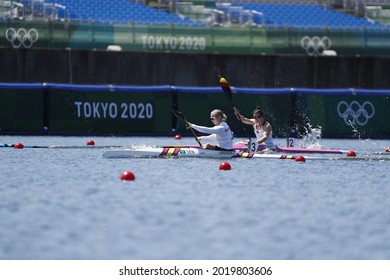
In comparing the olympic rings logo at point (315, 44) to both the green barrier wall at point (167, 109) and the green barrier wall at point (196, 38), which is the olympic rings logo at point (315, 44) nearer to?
the green barrier wall at point (196, 38)

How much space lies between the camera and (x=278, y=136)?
34188mm

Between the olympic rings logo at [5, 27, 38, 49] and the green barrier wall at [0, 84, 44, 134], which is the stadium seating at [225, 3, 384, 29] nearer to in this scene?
the olympic rings logo at [5, 27, 38, 49]

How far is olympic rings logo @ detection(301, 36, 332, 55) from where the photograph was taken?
122ft

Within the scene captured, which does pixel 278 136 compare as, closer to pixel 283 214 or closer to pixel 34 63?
pixel 34 63

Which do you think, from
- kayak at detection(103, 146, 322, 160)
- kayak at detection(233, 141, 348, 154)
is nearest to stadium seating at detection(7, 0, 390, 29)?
kayak at detection(233, 141, 348, 154)

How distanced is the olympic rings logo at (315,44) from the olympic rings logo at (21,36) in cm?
877

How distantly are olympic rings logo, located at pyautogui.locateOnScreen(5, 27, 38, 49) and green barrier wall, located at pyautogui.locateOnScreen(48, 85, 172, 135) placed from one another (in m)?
4.04

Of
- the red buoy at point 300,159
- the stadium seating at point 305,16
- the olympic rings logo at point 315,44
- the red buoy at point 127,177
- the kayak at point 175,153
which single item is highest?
the stadium seating at point 305,16

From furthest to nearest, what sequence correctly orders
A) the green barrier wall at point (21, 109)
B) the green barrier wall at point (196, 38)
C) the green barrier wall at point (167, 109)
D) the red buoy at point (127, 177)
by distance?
1. the green barrier wall at point (196, 38)
2. the green barrier wall at point (167, 109)
3. the green barrier wall at point (21, 109)
4. the red buoy at point (127, 177)

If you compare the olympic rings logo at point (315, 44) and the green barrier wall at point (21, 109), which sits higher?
the olympic rings logo at point (315, 44)

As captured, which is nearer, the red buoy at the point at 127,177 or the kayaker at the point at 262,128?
the red buoy at the point at 127,177

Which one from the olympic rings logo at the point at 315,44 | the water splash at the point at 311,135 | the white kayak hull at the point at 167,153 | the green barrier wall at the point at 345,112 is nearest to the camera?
the white kayak hull at the point at 167,153

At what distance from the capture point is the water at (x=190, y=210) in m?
11.5

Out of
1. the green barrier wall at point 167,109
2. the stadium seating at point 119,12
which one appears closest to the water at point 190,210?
the green barrier wall at point 167,109
